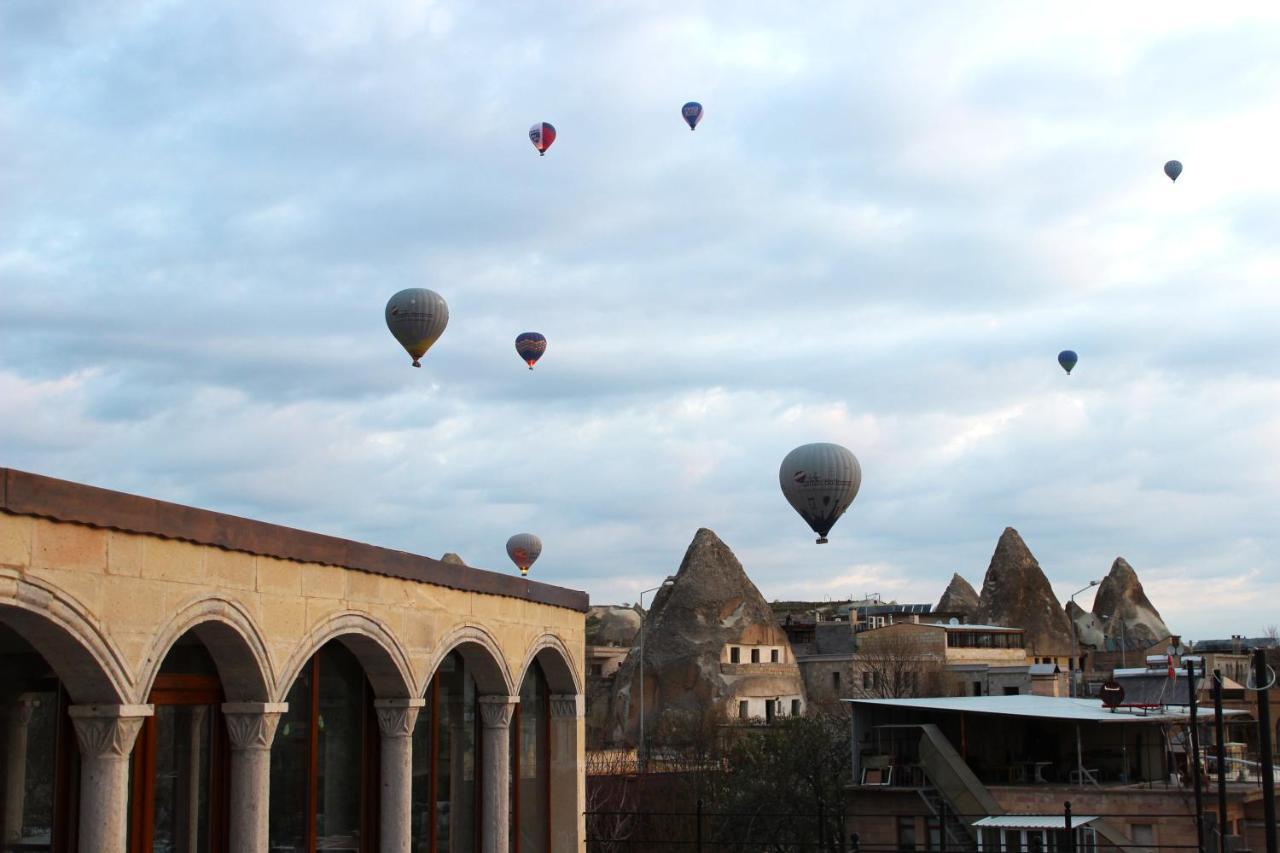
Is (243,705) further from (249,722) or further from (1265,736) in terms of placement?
(1265,736)

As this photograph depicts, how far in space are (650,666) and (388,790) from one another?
74086 mm

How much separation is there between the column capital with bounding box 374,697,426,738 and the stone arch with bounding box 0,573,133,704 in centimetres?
528

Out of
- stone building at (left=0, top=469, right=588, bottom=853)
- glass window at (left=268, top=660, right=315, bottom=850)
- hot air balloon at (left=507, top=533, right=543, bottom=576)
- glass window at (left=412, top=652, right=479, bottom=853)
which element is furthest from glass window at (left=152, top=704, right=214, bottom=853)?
hot air balloon at (left=507, top=533, right=543, bottom=576)

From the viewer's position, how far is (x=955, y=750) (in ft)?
136

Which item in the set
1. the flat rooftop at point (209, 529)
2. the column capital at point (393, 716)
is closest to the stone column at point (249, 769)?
the flat rooftop at point (209, 529)

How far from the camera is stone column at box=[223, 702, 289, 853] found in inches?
527

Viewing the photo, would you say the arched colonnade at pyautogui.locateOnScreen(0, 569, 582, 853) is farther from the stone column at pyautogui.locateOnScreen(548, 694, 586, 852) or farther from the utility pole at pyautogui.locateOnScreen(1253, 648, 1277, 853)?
the utility pole at pyautogui.locateOnScreen(1253, 648, 1277, 853)

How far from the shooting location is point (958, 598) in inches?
5650

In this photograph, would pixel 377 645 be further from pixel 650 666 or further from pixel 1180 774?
pixel 650 666

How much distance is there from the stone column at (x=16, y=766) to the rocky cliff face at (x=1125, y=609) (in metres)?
146

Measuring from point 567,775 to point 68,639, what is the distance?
11.5 meters

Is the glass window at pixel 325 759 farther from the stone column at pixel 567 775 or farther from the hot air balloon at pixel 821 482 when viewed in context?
the hot air balloon at pixel 821 482

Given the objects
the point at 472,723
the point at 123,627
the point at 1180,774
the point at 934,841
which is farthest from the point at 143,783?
the point at 1180,774

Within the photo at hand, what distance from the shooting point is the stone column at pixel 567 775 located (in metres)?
21.0
